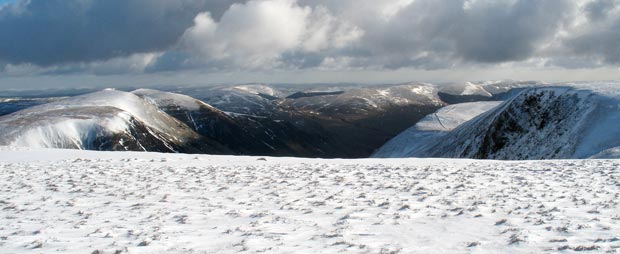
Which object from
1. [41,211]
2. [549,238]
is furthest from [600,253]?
[41,211]

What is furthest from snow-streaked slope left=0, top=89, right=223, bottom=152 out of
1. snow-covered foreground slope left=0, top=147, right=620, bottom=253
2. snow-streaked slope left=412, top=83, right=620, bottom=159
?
snow-covered foreground slope left=0, top=147, right=620, bottom=253

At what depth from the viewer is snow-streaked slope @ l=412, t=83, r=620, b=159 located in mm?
58994

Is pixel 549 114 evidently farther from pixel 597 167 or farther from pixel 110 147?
pixel 110 147

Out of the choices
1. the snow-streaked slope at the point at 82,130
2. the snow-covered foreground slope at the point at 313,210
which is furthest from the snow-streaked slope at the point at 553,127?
the snow-streaked slope at the point at 82,130

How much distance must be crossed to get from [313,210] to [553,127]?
71.1 metres

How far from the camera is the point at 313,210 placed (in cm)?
1277

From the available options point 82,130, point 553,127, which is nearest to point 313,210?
point 553,127

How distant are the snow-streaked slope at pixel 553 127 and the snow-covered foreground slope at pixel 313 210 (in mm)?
43204

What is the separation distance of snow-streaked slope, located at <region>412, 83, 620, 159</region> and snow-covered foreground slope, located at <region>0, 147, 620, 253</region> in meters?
43.2

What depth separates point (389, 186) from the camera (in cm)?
1680

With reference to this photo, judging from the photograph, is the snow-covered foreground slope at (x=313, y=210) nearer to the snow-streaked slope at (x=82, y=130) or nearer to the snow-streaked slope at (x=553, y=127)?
the snow-streaked slope at (x=553, y=127)

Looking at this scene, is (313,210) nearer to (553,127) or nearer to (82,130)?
(553,127)

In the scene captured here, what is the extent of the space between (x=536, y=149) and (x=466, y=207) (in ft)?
216

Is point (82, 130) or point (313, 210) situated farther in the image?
point (82, 130)
